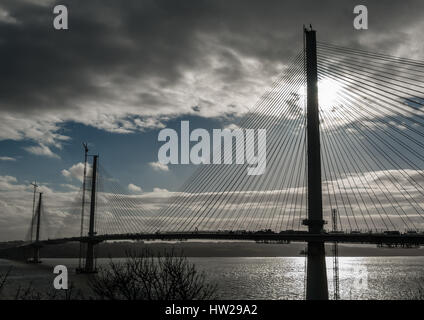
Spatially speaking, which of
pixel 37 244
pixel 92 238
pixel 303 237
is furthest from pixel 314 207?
pixel 37 244

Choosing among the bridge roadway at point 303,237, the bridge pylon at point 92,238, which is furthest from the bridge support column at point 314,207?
the bridge pylon at point 92,238

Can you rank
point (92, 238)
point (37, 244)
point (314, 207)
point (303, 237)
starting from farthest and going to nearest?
1. point (37, 244)
2. point (92, 238)
3. point (303, 237)
4. point (314, 207)

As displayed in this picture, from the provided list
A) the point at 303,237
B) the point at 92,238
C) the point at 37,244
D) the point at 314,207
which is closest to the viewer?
the point at 314,207

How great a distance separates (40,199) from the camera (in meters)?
188

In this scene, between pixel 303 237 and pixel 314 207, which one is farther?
pixel 303 237

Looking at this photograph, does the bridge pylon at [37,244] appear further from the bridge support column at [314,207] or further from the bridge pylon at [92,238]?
the bridge support column at [314,207]

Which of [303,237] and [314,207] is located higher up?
[314,207]

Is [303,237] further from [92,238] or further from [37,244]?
[37,244]

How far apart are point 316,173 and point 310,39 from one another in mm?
14511

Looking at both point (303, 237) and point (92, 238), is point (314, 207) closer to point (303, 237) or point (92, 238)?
point (303, 237)

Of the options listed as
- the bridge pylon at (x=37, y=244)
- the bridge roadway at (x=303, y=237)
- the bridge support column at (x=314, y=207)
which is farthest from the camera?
the bridge pylon at (x=37, y=244)

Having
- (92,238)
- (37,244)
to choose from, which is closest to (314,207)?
(92,238)
